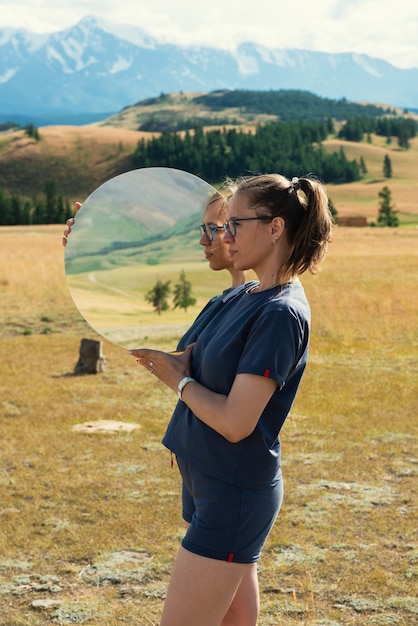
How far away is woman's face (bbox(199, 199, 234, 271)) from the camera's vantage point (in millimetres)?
2928

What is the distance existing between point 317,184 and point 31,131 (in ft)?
558

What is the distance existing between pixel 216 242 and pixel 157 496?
4582 millimetres

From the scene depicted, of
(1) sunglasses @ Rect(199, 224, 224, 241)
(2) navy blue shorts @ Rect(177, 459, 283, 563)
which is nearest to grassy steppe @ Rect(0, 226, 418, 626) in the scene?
(1) sunglasses @ Rect(199, 224, 224, 241)

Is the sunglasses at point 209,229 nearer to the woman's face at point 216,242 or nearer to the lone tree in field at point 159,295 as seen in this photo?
the woman's face at point 216,242

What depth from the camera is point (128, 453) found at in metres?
8.48

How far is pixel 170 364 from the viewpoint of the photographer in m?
2.50

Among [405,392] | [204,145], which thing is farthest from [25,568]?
[204,145]

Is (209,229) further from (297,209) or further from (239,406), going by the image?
(239,406)

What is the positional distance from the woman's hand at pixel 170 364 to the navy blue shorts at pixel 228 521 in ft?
0.98

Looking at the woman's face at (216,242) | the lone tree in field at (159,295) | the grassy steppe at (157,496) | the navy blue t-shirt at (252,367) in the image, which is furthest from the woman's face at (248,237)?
the lone tree in field at (159,295)

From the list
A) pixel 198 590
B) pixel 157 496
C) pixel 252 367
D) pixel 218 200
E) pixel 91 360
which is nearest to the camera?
pixel 252 367

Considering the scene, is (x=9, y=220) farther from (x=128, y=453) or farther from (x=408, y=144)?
(x=408, y=144)

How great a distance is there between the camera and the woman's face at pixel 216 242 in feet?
9.61

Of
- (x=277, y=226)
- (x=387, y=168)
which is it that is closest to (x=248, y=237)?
(x=277, y=226)
